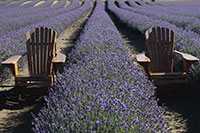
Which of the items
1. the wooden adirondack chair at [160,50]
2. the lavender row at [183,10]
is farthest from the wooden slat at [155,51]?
the lavender row at [183,10]

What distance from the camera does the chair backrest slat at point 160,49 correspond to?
175 inches

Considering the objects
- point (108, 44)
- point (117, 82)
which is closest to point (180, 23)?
point (108, 44)

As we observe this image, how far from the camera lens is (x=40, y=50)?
444 cm

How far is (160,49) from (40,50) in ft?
6.21

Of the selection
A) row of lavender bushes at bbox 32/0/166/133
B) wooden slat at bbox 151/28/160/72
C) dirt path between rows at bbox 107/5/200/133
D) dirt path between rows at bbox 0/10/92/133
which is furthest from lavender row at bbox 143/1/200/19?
row of lavender bushes at bbox 32/0/166/133

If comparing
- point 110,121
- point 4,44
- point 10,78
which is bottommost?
point 10,78

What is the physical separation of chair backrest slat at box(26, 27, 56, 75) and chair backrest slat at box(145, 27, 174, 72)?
154 centimetres

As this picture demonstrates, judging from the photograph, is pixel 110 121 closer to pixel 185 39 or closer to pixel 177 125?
pixel 177 125

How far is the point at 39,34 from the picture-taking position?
4.49m

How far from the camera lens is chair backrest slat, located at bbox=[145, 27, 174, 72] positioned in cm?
443

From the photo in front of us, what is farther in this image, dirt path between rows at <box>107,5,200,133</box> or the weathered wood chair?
the weathered wood chair

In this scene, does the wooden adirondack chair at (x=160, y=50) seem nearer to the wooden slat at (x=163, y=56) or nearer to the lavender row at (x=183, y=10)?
the wooden slat at (x=163, y=56)

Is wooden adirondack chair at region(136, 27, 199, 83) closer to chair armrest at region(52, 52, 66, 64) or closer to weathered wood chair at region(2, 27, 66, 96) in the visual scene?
chair armrest at region(52, 52, 66, 64)

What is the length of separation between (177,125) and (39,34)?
2500 mm
